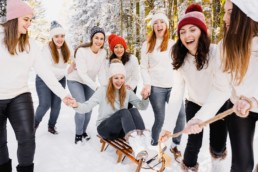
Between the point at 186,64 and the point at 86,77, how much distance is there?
259 centimetres

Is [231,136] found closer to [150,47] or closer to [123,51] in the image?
[150,47]

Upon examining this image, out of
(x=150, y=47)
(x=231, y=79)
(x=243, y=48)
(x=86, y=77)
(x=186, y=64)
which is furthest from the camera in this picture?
(x=86, y=77)

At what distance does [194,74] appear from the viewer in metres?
3.73

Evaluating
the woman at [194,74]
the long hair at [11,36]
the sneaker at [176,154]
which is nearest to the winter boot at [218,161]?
the woman at [194,74]

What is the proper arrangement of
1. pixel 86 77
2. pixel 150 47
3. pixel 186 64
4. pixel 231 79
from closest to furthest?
Answer: pixel 231 79
pixel 186 64
pixel 150 47
pixel 86 77

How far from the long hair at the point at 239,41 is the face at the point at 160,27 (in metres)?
2.61

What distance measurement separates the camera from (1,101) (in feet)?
11.8

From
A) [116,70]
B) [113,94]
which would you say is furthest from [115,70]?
[113,94]

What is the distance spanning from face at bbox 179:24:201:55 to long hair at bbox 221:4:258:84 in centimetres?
79

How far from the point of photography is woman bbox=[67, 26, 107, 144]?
5863 mm

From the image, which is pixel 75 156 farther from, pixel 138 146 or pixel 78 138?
pixel 138 146

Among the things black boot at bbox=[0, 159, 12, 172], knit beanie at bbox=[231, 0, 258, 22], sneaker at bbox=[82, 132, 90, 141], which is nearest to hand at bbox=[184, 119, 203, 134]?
knit beanie at bbox=[231, 0, 258, 22]

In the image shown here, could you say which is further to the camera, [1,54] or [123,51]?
[123,51]

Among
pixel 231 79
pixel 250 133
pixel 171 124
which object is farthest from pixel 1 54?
pixel 250 133
